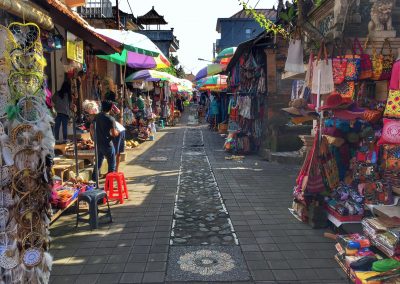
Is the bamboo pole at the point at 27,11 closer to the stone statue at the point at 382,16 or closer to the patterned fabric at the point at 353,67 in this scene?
the patterned fabric at the point at 353,67

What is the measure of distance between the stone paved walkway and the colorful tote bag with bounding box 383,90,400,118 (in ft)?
6.60

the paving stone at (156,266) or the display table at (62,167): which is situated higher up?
the display table at (62,167)

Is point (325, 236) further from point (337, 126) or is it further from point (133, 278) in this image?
point (133, 278)

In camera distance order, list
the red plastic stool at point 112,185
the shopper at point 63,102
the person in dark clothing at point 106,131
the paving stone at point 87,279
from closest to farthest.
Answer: the paving stone at point 87,279
the red plastic stool at point 112,185
the person in dark clothing at point 106,131
the shopper at point 63,102

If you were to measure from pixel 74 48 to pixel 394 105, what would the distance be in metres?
5.28

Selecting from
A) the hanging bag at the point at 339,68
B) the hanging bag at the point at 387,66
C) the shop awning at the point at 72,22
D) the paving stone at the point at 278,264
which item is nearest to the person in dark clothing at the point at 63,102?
the shop awning at the point at 72,22

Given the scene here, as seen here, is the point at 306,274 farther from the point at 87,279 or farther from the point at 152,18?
the point at 152,18

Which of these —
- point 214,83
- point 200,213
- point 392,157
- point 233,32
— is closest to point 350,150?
point 392,157

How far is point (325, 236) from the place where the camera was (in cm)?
567

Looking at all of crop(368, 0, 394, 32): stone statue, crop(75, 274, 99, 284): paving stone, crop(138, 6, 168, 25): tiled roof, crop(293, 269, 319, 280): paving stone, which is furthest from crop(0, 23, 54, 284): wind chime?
crop(138, 6, 168, 25): tiled roof

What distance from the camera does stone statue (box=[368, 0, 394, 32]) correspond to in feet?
18.6

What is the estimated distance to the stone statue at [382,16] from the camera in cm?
568

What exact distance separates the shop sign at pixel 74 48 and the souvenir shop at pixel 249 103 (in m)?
7.31

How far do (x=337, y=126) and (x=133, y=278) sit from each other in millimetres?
3970
